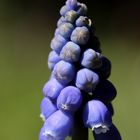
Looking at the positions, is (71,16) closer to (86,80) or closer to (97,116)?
(86,80)

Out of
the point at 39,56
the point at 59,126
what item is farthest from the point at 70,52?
the point at 39,56

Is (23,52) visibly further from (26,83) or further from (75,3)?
(75,3)

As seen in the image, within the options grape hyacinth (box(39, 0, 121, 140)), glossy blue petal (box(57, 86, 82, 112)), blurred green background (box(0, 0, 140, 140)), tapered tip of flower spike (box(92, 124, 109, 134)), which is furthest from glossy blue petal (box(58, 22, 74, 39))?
blurred green background (box(0, 0, 140, 140))

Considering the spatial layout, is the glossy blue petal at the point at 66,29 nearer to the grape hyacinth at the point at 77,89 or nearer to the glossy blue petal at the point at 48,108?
the grape hyacinth at the point at 77,89

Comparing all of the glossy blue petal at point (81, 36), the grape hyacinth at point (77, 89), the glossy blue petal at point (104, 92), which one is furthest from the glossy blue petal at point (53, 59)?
the glossy blue petal at point (104, 92)

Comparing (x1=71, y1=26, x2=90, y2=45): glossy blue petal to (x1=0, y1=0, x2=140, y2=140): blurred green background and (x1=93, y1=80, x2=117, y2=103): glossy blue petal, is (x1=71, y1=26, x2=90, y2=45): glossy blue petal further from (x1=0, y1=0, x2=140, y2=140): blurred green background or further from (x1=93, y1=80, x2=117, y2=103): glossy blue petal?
(x1=0, y1=0, x2=140, y2=140): blurred green background

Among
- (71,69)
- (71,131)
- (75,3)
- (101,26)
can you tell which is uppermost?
(101,26)

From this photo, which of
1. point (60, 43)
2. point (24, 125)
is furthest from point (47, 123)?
point (24, 125)

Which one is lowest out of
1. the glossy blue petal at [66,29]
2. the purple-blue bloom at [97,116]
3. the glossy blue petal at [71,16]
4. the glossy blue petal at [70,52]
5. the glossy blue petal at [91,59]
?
the purple-blue bloom at [97,116]
